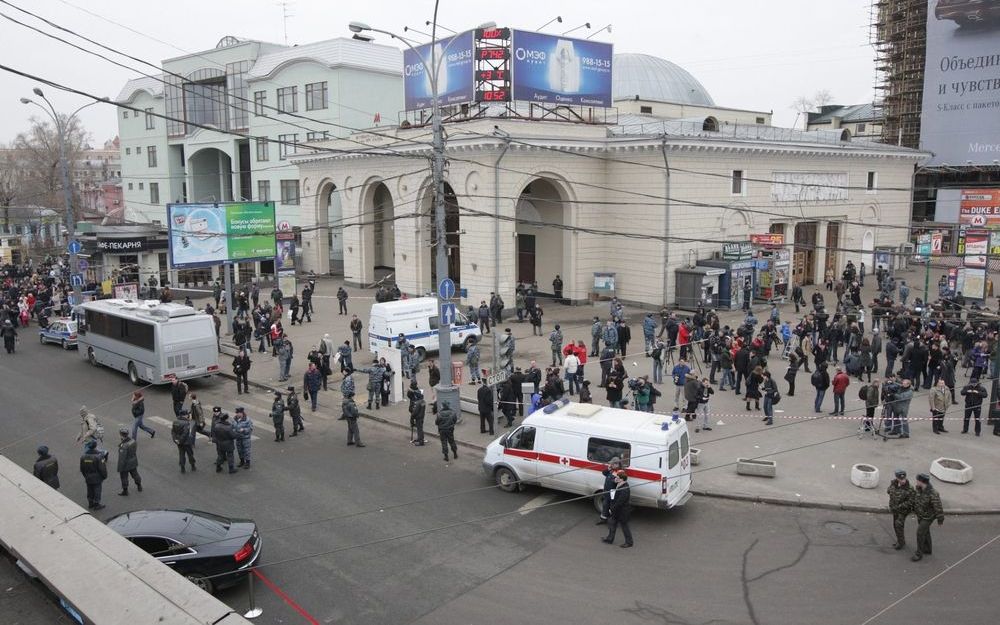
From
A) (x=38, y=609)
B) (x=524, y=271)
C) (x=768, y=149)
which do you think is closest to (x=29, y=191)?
(x=524, y=271)

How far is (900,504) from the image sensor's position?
1149 centimetres

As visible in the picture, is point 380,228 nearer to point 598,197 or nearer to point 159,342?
point 598,197

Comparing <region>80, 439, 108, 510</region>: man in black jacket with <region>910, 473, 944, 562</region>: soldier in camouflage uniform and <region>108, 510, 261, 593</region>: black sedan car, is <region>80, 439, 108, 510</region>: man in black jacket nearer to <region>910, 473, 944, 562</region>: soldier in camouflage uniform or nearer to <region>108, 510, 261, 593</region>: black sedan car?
<region>108, 510, 261, 593</region>: black sedan car

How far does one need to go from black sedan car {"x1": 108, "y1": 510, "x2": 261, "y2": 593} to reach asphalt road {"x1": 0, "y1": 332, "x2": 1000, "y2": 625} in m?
0.51

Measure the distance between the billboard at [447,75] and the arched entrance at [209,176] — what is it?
30.8m

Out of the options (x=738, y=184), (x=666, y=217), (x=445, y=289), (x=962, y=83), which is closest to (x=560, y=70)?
(x=666, y=217)

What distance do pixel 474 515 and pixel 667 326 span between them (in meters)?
12.5

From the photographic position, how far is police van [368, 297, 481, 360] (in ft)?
81.3

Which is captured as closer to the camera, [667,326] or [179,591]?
[179,591]

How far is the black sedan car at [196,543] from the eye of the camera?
397 inches

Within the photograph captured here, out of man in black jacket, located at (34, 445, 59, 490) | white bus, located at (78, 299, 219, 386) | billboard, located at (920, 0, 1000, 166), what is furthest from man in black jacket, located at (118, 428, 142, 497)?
billboard, located at (920, 0, 1000, 166)

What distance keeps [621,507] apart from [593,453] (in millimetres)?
1515

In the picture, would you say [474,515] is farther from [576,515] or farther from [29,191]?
[29,191]

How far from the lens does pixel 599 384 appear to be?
2231 cm
